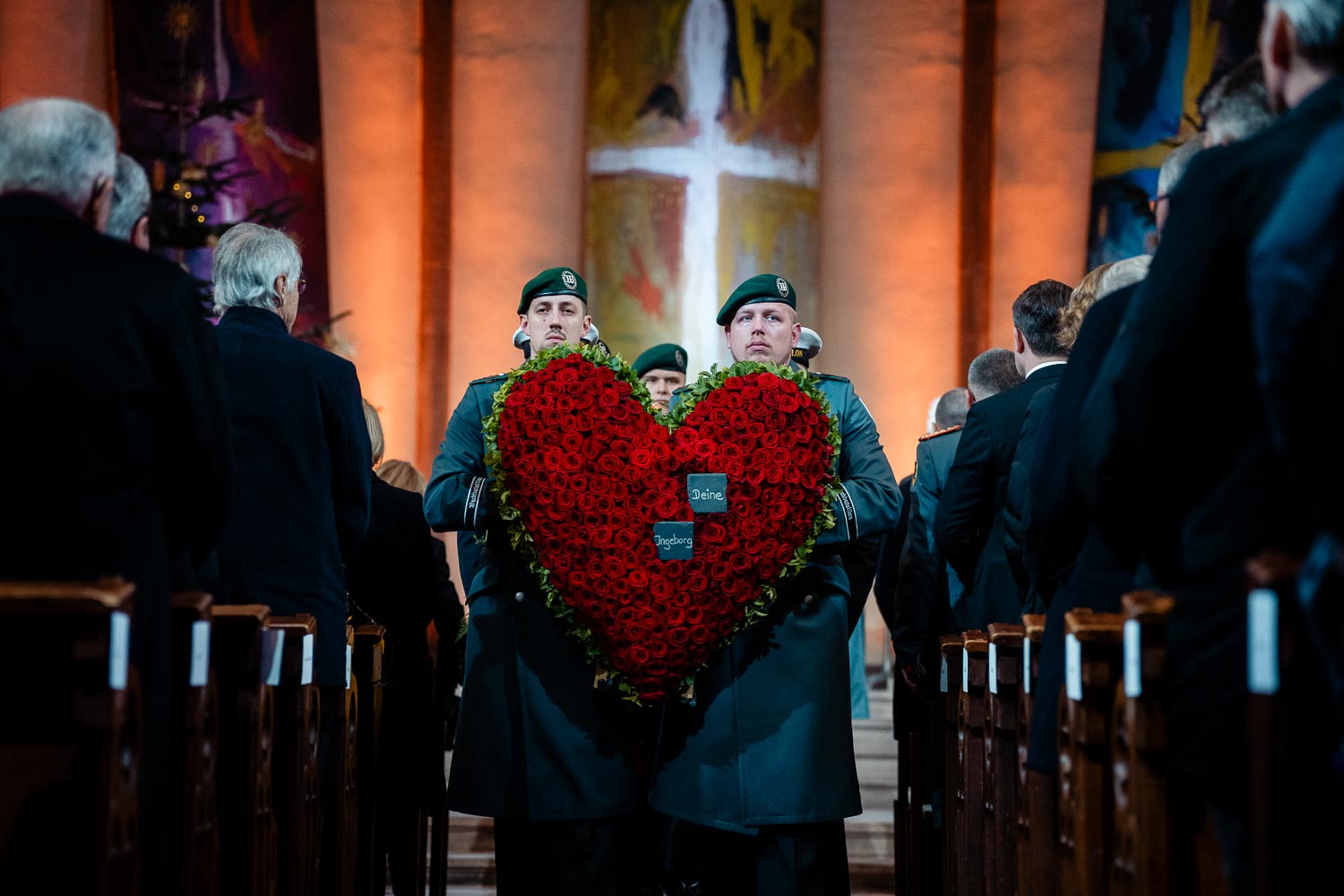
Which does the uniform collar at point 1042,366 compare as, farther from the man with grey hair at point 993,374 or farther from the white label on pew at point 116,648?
the white label on pew at point 116,648

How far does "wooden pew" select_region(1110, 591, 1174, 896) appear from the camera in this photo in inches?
92.4

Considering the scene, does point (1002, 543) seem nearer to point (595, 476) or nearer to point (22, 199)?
point (595, 476)

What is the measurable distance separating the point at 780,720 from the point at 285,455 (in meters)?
1.47

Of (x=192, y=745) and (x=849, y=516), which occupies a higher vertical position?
(x=849, y=516)

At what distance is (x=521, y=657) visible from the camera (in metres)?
4.09

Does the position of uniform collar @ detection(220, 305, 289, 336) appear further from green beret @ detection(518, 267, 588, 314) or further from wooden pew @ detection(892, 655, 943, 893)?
wooden pew @ detection(892, 655, 943, 893)

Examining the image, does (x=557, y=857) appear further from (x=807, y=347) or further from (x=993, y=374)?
(x=807, y=347)

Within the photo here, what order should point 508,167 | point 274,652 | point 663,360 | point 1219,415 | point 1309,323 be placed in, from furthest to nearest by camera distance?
point 508,167, point 663,360, point 274,652, point 1219,415, point 1309,323

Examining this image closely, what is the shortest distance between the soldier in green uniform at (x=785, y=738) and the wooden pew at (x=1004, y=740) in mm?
614

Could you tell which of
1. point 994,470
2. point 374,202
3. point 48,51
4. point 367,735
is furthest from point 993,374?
point 48,51

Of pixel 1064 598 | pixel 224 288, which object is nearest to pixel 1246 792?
pixel 1064 598

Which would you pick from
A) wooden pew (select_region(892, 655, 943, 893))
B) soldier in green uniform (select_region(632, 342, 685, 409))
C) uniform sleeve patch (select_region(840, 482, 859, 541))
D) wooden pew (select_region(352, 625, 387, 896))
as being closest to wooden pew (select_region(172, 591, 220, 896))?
wooden pew (select_region(352, 625, 387, 896))

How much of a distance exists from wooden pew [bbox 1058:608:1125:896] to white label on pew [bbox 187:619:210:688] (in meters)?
1.54

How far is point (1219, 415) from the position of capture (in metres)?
2.20
